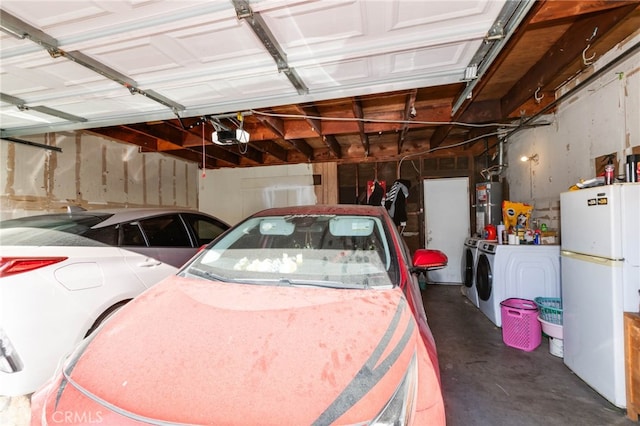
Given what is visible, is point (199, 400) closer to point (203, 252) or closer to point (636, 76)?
point (203, 252)

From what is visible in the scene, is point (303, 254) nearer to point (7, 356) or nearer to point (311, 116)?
point (7, 356)

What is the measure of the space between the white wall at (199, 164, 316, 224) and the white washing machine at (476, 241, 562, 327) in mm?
3787

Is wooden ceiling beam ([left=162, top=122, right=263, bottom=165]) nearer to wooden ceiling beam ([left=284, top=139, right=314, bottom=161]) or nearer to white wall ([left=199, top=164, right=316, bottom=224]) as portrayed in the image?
white wall ([left=199, top=164, right=316, bottom=224])

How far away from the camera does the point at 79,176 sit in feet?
13.6

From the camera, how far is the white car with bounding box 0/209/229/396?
1.57m

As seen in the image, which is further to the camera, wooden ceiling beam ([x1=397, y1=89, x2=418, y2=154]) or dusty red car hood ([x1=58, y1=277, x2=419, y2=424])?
wooden ceiling beam ([x1=397, y1=89, x2=418, y2=154])

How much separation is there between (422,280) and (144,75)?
4.97 metres

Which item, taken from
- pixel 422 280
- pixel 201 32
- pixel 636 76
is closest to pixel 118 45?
pixel 201 32

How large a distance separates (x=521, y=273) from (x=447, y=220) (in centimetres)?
245

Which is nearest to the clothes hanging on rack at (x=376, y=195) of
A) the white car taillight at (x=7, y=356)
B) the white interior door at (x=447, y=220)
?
the white interior door at (x=447, y=220)

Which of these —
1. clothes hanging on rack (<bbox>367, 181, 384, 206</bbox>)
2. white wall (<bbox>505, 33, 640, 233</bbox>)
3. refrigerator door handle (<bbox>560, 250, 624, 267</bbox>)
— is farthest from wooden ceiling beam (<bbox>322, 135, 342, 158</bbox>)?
refrigerator door handle (<bbox>560, 250, 624, 267</bbox>)

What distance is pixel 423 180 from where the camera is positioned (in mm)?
5773
